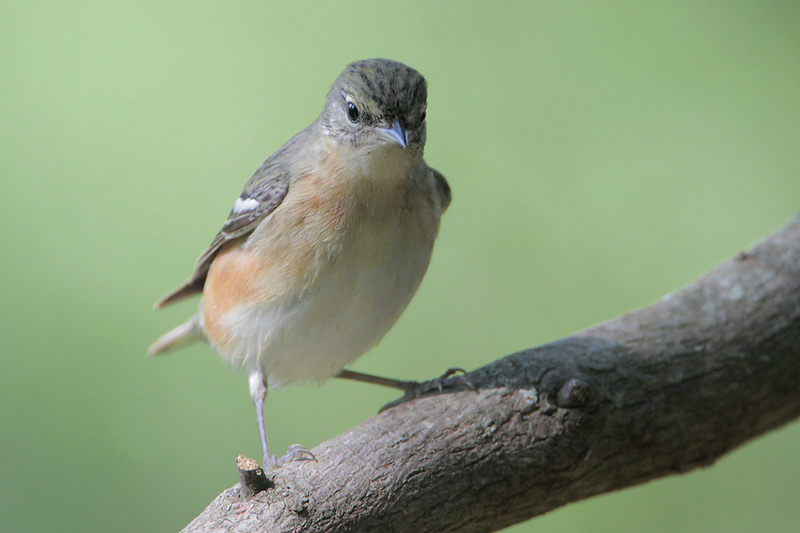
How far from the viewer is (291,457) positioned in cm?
302

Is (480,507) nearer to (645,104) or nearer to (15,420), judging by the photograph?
(15,420)

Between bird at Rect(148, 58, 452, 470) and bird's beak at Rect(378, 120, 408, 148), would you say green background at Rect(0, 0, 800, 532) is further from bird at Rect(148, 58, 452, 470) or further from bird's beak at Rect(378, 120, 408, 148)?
bird's beak at Rect(378, 120, 408, 148)

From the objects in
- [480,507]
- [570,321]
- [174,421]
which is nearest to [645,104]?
[570,321]

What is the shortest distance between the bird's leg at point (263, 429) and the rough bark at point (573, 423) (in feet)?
0.33

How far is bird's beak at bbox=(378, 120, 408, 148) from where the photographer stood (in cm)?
305

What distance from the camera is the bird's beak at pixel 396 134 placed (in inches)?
120

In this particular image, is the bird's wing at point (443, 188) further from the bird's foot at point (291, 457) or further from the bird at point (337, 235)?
the bird's foot at point (291, 457)

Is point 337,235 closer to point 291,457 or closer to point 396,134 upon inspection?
point 396,134

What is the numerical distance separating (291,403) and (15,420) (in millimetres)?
1606

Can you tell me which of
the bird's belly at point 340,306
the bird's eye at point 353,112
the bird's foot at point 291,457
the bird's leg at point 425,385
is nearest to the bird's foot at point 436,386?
the bird's leg at point 425,385

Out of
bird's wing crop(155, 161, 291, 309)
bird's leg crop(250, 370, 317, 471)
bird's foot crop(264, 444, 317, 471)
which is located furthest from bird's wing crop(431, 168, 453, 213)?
→ bird's foot crop(264, 444, 317, 471)

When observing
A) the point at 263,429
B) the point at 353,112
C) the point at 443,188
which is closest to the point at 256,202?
A: the point at 353,112

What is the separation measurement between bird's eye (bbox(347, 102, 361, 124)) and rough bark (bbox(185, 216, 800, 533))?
1.21 m

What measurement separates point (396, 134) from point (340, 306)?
78 cm
